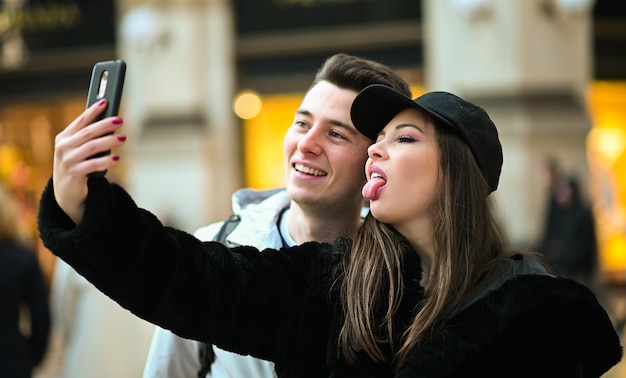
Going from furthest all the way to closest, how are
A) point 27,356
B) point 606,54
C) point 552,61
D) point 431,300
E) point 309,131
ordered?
point 606,54 → point 552,61 → point 27,356 → point 309,131 → point 431,300

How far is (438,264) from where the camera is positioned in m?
2.71

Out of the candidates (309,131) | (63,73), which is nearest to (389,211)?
(309,131)

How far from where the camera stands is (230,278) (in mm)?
2711

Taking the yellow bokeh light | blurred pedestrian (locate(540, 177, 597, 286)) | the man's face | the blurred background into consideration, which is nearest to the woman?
the man's face

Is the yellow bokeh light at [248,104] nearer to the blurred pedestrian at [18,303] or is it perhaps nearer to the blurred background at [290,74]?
the blurred background at [290,74]

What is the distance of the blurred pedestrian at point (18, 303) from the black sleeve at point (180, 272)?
2.71 m

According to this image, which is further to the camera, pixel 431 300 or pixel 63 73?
pixel 63 73

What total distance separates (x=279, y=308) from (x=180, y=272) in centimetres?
32

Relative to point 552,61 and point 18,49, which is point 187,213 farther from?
point 552,61

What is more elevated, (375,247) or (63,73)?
(375,247)

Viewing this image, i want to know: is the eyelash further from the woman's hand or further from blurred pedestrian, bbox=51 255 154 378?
blurred pedestrian, bbox=51 255 154 378

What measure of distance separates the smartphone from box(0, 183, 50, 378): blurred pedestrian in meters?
3.03

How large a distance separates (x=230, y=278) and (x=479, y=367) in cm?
68

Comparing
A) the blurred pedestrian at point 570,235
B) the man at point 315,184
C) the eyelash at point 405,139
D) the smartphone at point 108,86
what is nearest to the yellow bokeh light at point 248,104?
the blurred pedestrian at point 570,235
